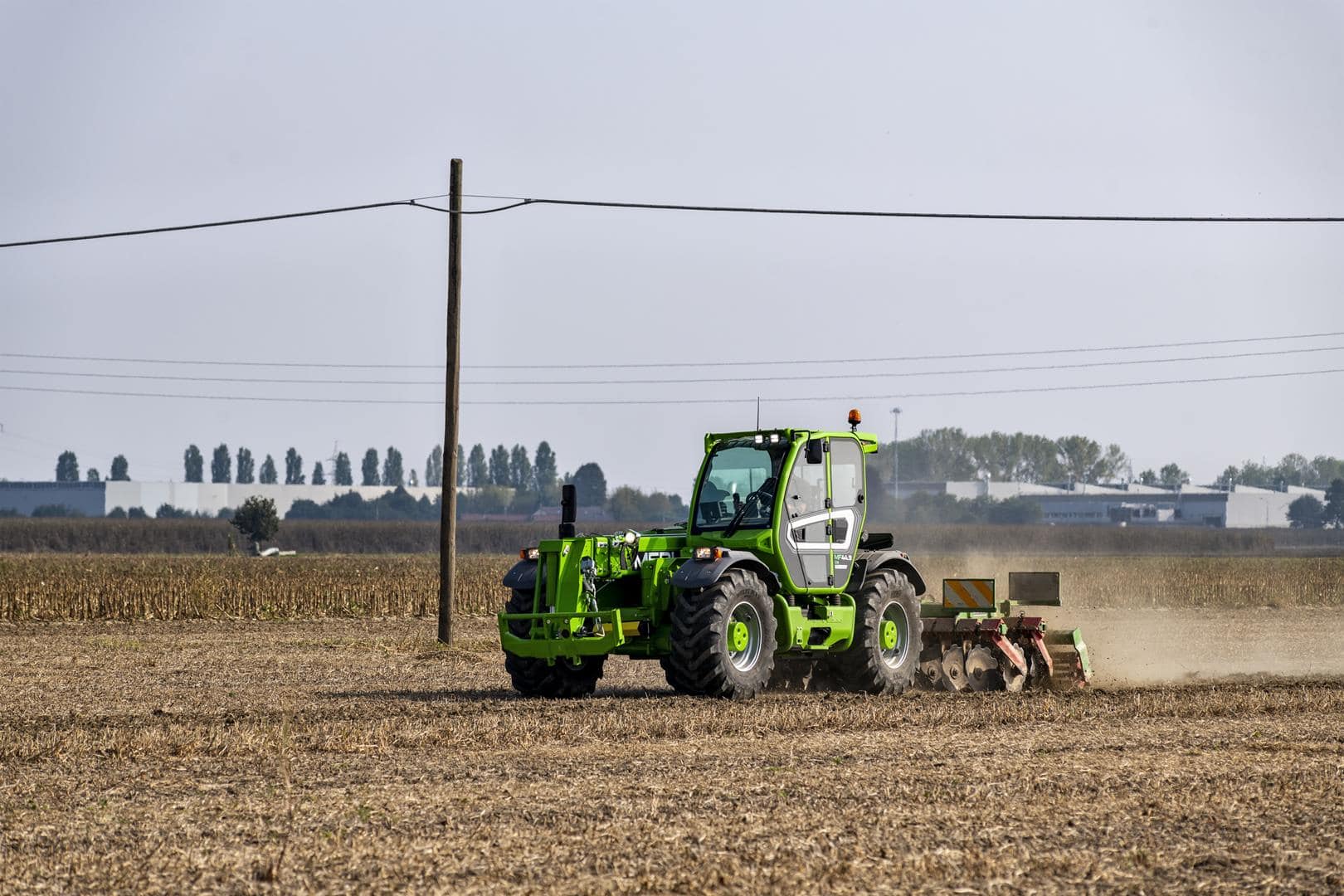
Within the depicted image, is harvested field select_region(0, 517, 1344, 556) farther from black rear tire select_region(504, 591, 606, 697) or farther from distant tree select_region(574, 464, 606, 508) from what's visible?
black rear tire select_region(504, 591, 606, 697)

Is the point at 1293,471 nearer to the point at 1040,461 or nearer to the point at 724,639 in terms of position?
the point at 1040,461

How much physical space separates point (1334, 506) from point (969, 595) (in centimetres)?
8964

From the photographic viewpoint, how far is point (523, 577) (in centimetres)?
1625

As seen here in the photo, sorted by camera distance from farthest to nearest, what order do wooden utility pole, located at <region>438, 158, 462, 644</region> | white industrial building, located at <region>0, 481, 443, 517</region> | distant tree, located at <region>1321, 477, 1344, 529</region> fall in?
white industrial building, located at <region>0, 481, 443, 517</region> → distant tree, located at <region>1321, 477, 1344, 529</region> → wooden utility pole, located at <region>438, 158, 462, 644</region>

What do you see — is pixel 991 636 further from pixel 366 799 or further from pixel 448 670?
pixel 366 799

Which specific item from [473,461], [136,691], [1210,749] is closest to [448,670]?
[136,691]

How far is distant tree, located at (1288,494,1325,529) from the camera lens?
101688 mm

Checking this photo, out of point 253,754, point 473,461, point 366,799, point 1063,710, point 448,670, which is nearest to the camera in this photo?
point 366,799

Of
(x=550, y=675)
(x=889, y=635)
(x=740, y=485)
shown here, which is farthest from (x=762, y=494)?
(x=550, y=675)

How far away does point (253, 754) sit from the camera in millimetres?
11969

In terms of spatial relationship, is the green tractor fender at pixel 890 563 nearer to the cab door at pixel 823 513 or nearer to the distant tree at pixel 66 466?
the cab door at pixel 823 513

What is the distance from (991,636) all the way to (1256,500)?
330ft

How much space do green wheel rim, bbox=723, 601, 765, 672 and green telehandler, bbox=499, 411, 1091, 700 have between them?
0.05 feet

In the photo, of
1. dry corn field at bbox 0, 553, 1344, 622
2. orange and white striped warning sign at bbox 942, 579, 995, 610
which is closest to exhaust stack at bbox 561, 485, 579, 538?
orange and white striped warning sign at bbox 942, 579, 995, 610
